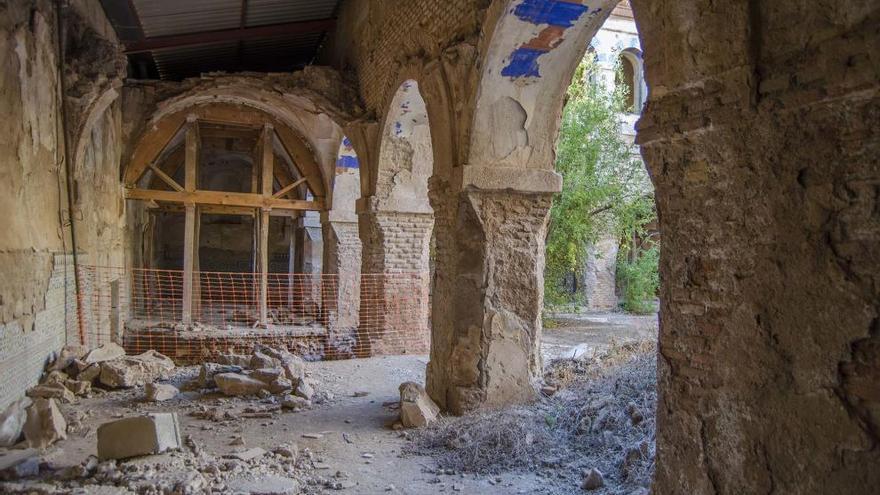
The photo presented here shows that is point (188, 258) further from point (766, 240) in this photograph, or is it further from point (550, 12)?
point (766, 240)

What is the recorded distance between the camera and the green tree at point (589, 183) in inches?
489

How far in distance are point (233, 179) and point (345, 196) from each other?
9456 mm

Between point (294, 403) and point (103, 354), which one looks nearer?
point (294, 403)

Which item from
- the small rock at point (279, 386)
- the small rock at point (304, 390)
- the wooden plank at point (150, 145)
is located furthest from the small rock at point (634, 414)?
→ the wooden plank at point (150, 145)

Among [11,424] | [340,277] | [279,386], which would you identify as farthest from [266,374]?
[340,277]

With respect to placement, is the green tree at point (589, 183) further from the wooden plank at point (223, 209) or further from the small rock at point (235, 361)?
the small rock at point (235, 361)

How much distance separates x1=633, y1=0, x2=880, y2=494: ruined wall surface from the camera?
2205mm

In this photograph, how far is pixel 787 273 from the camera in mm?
2439

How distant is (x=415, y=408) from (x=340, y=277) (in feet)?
19.3

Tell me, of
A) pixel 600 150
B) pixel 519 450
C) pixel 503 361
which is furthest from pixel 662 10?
pixel 600 150

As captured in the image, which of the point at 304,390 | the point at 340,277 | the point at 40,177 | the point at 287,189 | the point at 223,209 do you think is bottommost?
the point at 304,390

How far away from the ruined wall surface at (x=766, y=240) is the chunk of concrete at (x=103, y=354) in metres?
6.21

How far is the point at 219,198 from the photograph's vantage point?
1122 centimetres

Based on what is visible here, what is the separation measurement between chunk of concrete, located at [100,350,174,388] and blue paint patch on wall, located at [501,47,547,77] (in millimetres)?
5077
